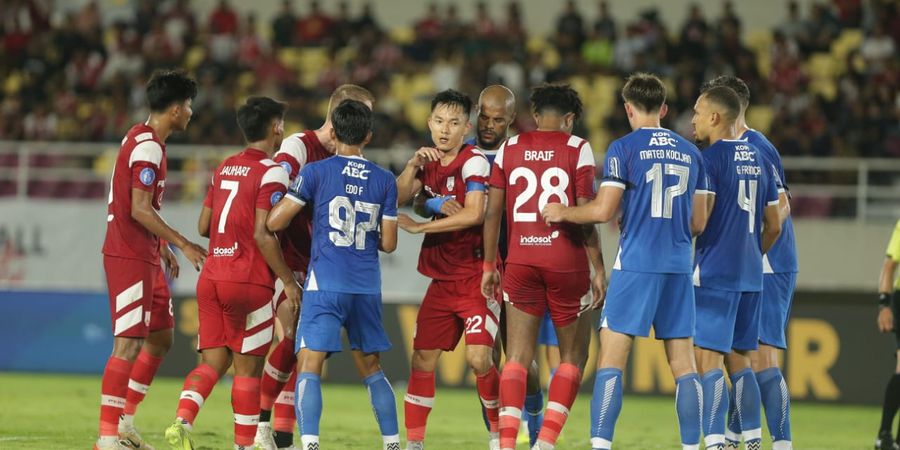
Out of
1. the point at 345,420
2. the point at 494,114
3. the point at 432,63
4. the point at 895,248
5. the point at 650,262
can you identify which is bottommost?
the point at 345,420

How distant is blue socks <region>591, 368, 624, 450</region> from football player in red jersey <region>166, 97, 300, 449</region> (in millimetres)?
2267

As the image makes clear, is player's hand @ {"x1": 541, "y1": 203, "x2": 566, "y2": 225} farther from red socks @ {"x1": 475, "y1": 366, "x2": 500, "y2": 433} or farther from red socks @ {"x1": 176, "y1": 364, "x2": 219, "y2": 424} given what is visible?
red socks @ {"x1": 176, "y1": 364, "x2": 219, "y2": 424}

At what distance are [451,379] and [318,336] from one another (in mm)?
8214

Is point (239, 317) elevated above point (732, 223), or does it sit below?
below

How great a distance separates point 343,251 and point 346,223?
0.19 meters

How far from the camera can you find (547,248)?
836cm

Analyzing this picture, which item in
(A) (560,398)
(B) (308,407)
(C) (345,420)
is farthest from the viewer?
(C) (345,420)

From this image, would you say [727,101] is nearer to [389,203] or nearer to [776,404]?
[776,404]

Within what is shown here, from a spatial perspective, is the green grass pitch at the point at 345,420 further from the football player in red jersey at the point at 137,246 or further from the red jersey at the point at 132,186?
the red jersey at the point at 132,186

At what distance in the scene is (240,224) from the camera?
339 inches

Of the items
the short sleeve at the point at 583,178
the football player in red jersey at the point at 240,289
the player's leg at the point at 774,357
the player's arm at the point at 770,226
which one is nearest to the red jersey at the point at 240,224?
the football player in red jersey at the point at 240,289

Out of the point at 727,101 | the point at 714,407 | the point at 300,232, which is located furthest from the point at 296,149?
the point at 714,407

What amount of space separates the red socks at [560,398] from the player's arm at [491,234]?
0.78 meters

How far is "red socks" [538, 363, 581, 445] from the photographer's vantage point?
26.8ft
